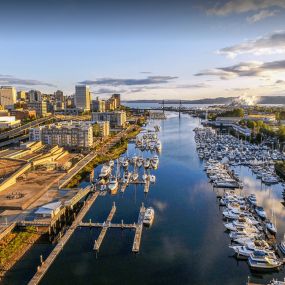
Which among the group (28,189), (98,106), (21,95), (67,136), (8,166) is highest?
(21,95)

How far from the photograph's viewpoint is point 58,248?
1077cm

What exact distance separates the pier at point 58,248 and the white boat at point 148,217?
102 inches

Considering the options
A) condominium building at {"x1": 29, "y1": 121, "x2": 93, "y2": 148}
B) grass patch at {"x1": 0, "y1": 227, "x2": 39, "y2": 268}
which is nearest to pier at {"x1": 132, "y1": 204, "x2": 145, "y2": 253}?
grass patch at {"x1": 0, "y1": 227, "x2": 39, "y2": 268}

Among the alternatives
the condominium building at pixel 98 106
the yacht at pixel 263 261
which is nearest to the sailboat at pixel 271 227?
the yacht at pixel 263 261

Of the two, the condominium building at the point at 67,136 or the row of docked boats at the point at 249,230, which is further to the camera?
the condominium building at the point at 67,136

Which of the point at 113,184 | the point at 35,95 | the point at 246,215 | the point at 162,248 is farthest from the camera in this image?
the point at 35,95

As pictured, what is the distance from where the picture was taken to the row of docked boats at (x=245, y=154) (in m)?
20.7

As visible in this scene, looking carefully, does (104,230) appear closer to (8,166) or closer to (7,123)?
(8,166)

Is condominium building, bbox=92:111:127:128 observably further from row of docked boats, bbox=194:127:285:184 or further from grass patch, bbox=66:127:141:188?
row of docked boats, bbox=194:127:285:184

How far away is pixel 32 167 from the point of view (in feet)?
63.7

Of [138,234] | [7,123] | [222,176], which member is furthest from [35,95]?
[138,234]

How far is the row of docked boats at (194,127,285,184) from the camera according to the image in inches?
816

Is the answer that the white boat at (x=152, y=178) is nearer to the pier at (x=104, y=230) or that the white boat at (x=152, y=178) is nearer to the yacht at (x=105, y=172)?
the yacht at (x=105, y=172)

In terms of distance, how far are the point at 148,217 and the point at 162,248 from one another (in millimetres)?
1999
